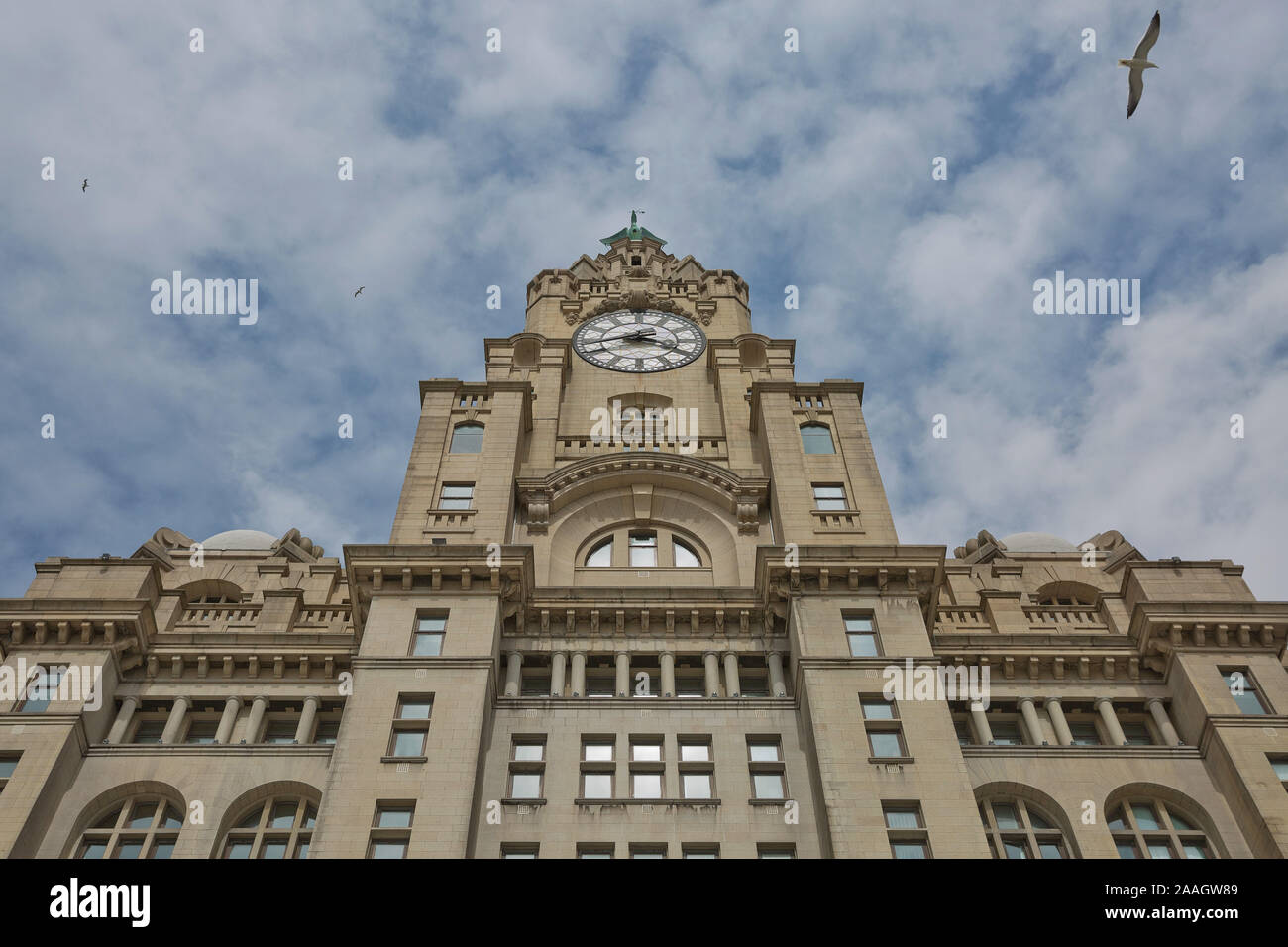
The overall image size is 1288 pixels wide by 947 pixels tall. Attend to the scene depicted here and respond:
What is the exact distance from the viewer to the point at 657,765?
108 ft

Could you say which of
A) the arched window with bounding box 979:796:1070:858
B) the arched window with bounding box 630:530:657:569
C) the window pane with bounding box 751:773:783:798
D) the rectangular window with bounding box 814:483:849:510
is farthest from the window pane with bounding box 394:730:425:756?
the rectangular window with bounding box 814:483:849:510

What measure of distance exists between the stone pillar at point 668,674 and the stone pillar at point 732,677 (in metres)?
1.52

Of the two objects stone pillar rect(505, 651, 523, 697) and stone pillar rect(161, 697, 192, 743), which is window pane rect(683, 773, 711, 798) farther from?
stone pillar rect(161, 697, 192, 743)

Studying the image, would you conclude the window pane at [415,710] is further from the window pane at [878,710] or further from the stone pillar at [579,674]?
the window pane at [878,710]

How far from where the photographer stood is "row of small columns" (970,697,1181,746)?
35219 millimetres

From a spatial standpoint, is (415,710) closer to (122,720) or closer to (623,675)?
(623,675)

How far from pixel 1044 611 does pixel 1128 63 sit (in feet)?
54.6

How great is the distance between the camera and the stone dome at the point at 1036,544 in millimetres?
53906

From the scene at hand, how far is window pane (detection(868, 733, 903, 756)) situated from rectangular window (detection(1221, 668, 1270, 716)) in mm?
9861

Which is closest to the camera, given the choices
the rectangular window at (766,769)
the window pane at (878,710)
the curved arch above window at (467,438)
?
Result: the rectangular window at (766,769)

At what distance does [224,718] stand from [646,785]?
12.1 metres

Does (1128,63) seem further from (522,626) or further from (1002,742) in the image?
(522,626)

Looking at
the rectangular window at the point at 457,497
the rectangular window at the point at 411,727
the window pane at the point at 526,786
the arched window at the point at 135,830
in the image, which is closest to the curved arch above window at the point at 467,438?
the rectangular window at the point at 457,497
